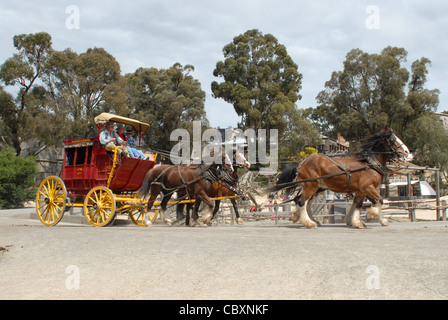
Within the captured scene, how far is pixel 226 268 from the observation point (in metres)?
5.79

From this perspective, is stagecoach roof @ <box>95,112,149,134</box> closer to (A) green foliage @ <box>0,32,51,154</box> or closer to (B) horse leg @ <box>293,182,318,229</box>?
(B) horse leg @ <box>293,182,318,229</box>

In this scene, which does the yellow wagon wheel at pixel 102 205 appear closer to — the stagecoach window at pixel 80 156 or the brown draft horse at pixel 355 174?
the stagecoach window at pixel 80 156

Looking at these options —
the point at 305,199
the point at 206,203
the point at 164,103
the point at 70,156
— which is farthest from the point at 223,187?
the point at 164,103

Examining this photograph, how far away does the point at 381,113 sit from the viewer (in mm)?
37812

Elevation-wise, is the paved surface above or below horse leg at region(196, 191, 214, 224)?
below

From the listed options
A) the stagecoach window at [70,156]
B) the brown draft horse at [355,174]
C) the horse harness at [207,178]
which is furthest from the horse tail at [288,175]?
the stagecoach window at [70,156]

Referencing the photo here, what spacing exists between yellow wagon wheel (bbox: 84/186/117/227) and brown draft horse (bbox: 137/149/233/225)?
1.26 metres

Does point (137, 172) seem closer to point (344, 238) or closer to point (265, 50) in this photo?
point (344, 238)

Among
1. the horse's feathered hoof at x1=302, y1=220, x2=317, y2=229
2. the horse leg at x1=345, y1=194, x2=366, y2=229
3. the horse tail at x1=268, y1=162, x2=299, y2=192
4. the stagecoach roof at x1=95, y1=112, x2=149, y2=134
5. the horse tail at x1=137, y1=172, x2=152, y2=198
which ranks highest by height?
the stagecoach roof at x1=95, y1=112, x2=149, y2=134

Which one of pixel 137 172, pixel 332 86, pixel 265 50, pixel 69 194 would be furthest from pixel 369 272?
pixel 265 50

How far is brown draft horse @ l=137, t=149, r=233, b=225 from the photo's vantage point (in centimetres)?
1258

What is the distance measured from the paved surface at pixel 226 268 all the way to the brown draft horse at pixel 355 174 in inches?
97.6

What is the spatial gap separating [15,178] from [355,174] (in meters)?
23.5

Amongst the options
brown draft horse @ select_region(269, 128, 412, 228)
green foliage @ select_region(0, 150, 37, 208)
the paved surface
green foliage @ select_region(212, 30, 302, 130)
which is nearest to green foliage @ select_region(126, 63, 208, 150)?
green foliage @ select_region(212, 30, 302, 130)
